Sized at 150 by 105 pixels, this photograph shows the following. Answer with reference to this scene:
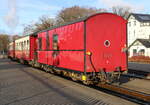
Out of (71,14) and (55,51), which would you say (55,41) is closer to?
(55,51)

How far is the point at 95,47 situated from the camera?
28.2ft

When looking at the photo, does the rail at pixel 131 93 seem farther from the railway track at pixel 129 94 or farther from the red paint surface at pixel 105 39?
the red paint surface at pixel 105 39

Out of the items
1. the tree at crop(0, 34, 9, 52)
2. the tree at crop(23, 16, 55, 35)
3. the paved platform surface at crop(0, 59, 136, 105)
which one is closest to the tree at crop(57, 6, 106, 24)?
the tree at crop(23, 16, 55, 35)

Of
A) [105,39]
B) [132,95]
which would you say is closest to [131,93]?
[132,95]

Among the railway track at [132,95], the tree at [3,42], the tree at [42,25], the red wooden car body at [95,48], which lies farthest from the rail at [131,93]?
the tree at [3,42]

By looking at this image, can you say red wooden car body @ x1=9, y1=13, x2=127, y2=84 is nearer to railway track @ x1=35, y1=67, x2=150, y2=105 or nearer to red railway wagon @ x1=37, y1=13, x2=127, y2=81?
red railway wagon @ x1=37, y1=13, x2=127, y2=81

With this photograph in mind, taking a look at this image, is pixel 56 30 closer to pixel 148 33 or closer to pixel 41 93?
pixel 41 93

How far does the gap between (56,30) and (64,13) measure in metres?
39.0

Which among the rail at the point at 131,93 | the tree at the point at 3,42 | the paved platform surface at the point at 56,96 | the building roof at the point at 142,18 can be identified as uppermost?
the building roof at the point at 142,18

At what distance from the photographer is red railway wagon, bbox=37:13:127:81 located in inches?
333

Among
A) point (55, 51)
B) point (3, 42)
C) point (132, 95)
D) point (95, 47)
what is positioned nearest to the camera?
point (132, 95)

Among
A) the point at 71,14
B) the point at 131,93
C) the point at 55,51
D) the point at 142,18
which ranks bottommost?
the point at 131,93

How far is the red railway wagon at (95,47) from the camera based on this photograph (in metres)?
8.45

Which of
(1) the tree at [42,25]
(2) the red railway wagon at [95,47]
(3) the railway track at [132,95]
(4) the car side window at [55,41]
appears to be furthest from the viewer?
(1) the tree at [42,25]
